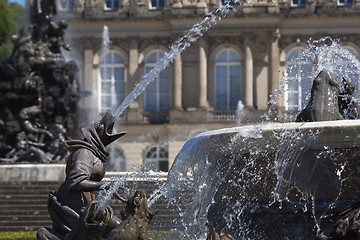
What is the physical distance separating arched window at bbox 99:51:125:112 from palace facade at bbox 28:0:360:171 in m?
0.05

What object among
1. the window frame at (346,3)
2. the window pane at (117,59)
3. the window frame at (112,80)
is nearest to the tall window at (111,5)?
the window frame at (112,80)

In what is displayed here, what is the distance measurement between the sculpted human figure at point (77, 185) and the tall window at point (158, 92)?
39.8 m

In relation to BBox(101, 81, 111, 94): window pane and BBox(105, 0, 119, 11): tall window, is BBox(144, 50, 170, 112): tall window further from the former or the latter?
BBox(105, 0, 119, 11): tall window

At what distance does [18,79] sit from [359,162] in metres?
13.8

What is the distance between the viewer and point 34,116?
20.0 m

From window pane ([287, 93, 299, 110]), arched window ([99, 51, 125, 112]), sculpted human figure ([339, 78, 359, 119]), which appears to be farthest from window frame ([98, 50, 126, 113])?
sculpted human figure ([339, 78, 359, 119])

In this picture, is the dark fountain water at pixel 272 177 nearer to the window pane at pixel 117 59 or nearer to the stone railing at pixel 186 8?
the stone railing at pixel 186 8

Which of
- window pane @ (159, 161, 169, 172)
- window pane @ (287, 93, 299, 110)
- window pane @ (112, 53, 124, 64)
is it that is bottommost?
window pane @ (159, 161, 169, 172)

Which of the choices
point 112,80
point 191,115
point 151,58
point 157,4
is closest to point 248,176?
point 191,115

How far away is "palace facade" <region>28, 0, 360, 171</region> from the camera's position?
47.1 meters

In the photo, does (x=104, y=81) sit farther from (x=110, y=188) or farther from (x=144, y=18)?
(x=110, y=188)

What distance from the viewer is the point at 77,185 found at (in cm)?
831

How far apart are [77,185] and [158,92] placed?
133 ft

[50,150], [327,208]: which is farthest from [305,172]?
[50,150]
